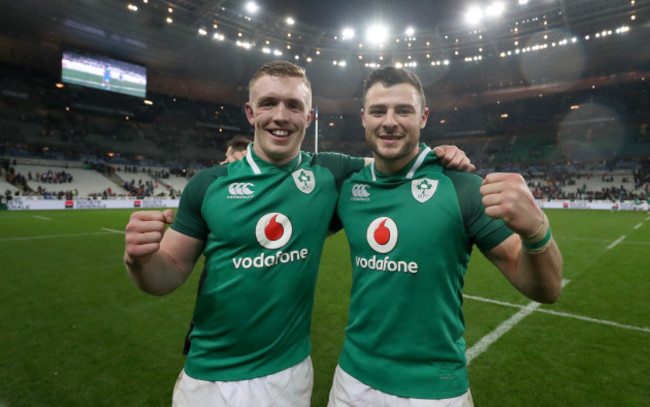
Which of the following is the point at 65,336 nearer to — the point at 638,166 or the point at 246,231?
the point at 246,231

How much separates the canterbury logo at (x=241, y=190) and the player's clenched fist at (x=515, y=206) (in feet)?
4.10

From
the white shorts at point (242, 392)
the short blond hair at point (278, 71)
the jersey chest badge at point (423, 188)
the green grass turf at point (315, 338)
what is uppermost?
the short blond hair at point (278, 71)

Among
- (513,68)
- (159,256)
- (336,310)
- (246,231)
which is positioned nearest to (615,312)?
(336,310)

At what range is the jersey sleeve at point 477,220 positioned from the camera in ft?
5.74

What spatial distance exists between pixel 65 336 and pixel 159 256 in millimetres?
3797

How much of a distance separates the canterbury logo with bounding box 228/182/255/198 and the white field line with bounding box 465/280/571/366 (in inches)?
128

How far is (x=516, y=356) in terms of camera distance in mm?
4031

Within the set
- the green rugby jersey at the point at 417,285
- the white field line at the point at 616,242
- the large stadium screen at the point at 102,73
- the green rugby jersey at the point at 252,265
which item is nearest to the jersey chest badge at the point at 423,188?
the green rugby jersey at the point at 417,285

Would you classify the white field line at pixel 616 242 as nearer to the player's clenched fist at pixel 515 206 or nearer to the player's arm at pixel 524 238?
the player's arm at pixel 524 238

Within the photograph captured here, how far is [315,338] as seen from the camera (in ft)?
14.8

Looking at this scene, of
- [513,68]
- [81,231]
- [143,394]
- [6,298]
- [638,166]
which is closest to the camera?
[143,394]

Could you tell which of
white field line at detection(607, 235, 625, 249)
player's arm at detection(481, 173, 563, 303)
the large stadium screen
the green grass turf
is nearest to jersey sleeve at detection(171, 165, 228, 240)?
player's arm at detection(481, 173, 563, 303)

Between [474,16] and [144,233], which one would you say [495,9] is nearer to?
[474,16]

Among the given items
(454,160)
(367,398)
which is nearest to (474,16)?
(454,160)
